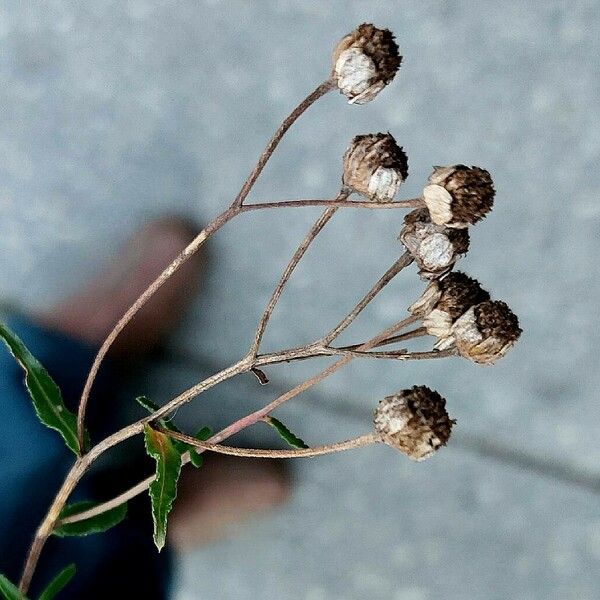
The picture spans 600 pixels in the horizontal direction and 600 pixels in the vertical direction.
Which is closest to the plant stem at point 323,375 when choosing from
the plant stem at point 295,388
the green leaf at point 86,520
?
the plant stem at point 295,388

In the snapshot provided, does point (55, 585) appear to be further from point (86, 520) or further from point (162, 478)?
point (162, 478)

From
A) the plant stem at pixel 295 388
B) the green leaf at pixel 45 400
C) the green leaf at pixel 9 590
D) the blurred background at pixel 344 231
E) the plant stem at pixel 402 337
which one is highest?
the blurred background at pixel 344 231

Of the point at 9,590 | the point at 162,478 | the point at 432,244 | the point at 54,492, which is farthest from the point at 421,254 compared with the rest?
the point at 54,492

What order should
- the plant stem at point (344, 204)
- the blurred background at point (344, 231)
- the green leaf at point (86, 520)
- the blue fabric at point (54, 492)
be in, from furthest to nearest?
the blurred background at point (344, 231)
the blue fabric at point (54, 492)
the green leaf at point (86, 520)
the plant stem at point (344, 204)

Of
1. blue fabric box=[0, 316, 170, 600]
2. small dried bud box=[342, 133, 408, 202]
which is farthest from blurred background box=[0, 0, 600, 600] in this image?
small dried bud box=[342, 133, 408, 202]

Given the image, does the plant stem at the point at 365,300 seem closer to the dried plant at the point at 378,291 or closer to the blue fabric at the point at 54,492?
the dried plant at the point at 378,291

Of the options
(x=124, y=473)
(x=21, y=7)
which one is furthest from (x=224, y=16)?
(x=124, y=473)

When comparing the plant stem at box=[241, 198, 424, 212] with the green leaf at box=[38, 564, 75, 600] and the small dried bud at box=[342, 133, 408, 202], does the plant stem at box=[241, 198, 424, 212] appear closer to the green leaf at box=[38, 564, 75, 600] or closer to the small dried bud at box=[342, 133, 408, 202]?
the small dried bud at box=[342, 133, 408, 202]
